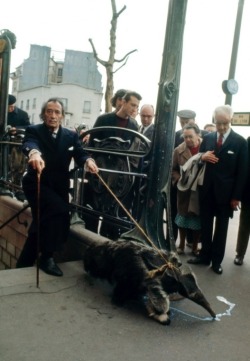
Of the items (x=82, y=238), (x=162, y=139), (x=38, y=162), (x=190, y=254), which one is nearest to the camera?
(x=38, y=162)

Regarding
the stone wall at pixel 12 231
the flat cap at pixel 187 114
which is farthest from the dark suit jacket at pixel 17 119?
the flat cap at pixel 187 114

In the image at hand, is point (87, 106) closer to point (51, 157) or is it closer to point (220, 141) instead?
point (220, 141)

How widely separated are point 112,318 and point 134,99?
2671 mm

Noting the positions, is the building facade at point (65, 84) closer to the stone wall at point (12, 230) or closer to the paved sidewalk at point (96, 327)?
the stone wall at point (12, 230)

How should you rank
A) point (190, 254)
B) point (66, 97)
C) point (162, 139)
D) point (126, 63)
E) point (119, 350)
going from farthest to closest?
point (66, 97)
point (126, 63)
point (190, 254)
point (162, 139)
point (119, 350)

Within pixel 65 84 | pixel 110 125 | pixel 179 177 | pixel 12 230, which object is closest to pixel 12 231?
pixel 12 230

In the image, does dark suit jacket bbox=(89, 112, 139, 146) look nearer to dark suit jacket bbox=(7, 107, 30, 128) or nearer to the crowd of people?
the crowd of people

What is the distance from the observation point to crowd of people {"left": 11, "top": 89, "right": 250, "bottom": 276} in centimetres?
394

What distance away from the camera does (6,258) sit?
675cm

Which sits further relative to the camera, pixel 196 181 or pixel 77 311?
pixel 196 181

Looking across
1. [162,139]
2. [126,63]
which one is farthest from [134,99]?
[126,63]

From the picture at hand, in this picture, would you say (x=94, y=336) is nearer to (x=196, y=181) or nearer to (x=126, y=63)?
(x=196, y=181)

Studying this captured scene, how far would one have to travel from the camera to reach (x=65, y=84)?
2112 inches

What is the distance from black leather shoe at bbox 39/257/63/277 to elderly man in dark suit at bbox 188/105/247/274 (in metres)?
1.86
